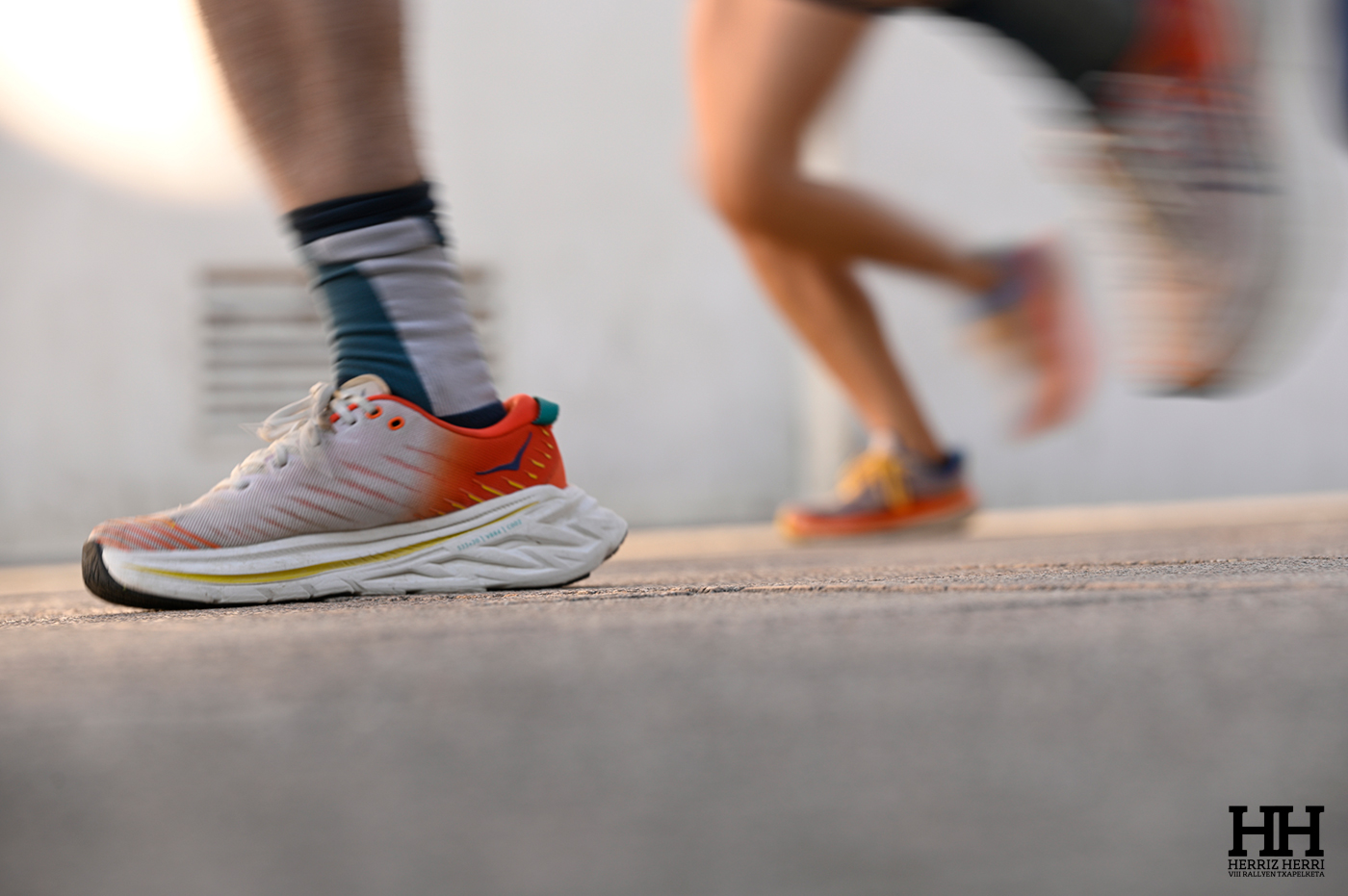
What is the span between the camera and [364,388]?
806mm

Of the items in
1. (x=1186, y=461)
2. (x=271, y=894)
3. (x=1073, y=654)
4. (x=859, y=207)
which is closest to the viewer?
(x=271, y=894)

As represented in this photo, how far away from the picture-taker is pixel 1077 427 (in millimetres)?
3373

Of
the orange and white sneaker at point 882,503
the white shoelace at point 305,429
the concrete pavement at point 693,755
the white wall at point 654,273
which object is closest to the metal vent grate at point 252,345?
the white wall at point 654,273

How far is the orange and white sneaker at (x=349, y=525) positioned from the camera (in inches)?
30.4

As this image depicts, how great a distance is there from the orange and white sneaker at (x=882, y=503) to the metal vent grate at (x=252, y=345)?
Result: 1964 millimetres

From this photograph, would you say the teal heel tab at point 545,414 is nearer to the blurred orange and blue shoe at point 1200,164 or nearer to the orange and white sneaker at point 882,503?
the blurred orange and blue shoe at point 1200,164

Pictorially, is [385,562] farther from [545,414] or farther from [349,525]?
[545,414]

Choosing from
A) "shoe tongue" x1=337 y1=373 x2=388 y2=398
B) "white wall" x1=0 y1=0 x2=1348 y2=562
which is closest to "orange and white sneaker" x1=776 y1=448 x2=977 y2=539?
"shoe tongue" x1=337 y1=373 x2=388 y2=398

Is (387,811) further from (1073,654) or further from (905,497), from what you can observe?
(905,497)

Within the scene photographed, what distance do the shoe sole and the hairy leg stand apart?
0.24m

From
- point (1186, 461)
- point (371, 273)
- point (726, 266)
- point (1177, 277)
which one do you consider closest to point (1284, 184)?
point (1177, 277)

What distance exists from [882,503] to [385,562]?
0.98m

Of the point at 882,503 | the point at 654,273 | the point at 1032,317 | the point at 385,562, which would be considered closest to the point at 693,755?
the point at 385,562

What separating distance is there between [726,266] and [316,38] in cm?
263
